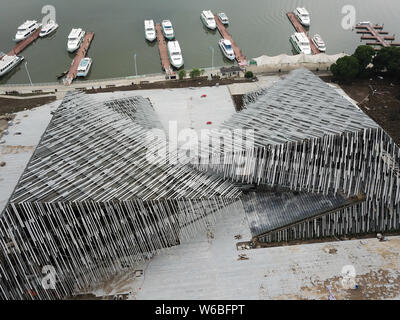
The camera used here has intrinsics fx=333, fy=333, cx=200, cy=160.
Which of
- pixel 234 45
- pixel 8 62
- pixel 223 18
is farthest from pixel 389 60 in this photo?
pixel 8 62

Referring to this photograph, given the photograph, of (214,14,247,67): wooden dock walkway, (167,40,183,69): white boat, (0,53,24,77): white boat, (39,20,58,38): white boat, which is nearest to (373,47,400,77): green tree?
(214,14,247,67): wooden dock walkway

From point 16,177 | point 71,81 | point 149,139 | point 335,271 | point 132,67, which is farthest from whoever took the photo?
point 132,67

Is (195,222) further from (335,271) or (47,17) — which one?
(47,17)

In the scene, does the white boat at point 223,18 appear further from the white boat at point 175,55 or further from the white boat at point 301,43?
the white boat at point 175,55

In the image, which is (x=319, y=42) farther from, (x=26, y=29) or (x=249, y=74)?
(x=26, y=29)

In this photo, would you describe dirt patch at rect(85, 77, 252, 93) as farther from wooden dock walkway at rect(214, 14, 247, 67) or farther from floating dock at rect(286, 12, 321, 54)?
floating dock at rect(286, 12, 321, 54)
